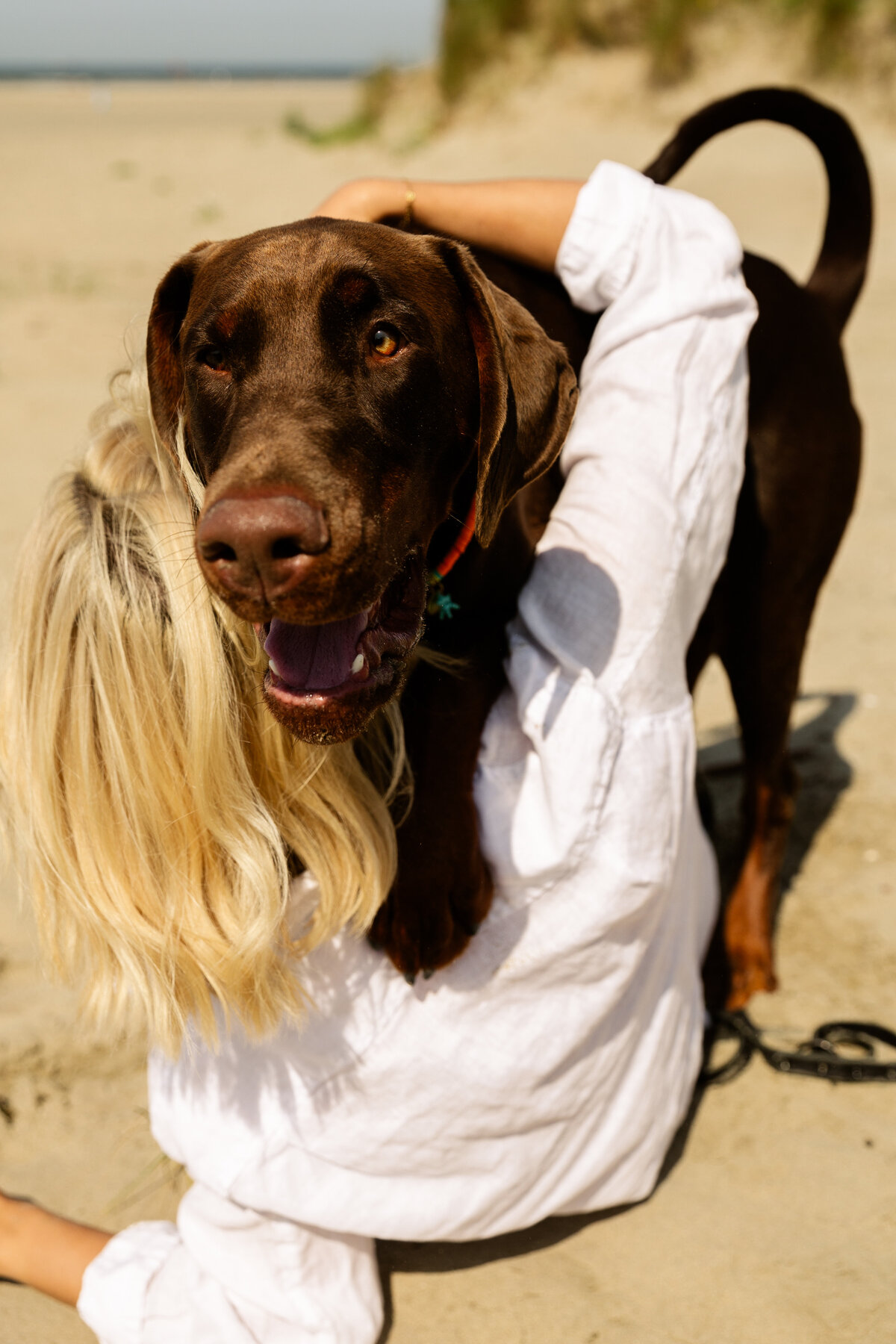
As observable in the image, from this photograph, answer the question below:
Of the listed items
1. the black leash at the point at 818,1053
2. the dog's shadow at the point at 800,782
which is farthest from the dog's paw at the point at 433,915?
the dog's shadow at the point at 800,782

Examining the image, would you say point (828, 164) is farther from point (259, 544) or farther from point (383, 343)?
point (259, 544)

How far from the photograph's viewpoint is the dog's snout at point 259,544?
131cm

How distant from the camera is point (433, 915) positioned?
1869mm

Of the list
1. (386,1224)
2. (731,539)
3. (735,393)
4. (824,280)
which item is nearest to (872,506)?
(824,280)

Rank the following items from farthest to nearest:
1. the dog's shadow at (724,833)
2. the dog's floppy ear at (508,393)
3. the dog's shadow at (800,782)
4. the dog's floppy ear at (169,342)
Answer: the dog's shadow at (800,782) < the dog's shadow at (724,833) < the dog's floppy ear at (169,342) < the dog's floppy ear at (508,393)

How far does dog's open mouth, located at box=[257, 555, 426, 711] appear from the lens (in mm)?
1545

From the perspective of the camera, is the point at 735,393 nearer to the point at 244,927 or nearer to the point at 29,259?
the point at 244,927

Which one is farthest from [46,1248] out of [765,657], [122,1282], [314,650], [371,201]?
[371,201]

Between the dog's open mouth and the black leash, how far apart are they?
1.46 m

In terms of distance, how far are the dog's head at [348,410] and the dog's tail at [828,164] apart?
1.15 metres

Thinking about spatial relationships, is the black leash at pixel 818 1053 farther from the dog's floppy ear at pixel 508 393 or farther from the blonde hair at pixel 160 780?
the dog's floppy ear at pixel 508 393

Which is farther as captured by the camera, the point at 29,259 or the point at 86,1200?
the point at 29,259

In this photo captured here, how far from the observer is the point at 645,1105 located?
2189 mm

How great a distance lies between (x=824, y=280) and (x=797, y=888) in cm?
156
